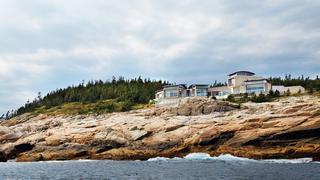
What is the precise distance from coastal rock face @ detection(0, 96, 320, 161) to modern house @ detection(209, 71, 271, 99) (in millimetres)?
35958

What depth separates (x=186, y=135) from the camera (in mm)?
84688

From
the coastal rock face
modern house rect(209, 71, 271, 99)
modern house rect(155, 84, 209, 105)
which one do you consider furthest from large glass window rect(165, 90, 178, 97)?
the coastal rock face

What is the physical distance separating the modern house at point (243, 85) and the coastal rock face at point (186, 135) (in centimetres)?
3596

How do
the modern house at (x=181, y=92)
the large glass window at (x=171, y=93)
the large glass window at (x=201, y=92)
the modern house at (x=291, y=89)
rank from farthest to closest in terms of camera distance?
the large glass window at (x=171, y=93), the large glass window at (x=201, y=92), the modern house at (x=181, y=92), the modern house at (x=291, y=89)

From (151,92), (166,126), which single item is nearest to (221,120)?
(166,126)

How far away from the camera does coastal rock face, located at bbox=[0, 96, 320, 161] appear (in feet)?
249

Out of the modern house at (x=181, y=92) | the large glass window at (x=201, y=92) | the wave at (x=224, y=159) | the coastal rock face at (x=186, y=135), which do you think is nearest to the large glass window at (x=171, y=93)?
the modern house at (x=181, y=92)

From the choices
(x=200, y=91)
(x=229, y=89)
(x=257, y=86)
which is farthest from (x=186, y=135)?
(x=229, y=89)

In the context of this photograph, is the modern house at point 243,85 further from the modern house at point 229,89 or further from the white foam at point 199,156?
the white foam at point 199,156

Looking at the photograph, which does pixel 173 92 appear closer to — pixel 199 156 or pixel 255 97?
pixel 255 97

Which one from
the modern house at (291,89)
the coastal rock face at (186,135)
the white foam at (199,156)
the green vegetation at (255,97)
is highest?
the modern house at (291,89)

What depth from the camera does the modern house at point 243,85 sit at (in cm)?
13475

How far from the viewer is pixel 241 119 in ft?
277

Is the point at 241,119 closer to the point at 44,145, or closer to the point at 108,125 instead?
the point at 108,125
